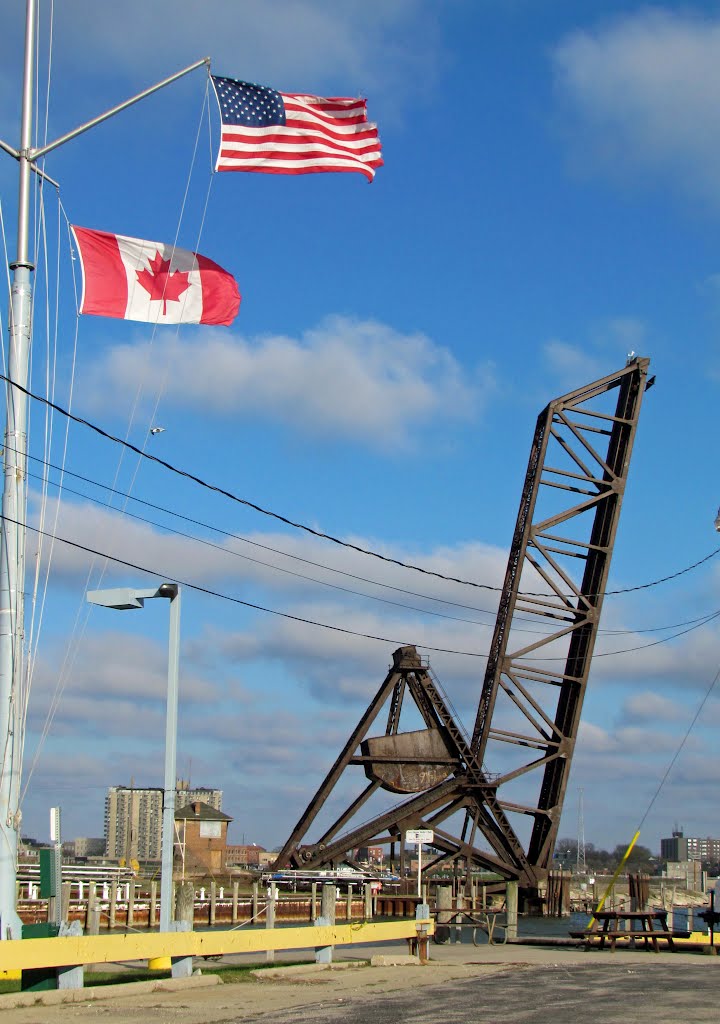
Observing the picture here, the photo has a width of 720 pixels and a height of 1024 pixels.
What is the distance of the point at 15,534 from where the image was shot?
15.0m

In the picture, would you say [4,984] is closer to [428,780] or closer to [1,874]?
[1,874]

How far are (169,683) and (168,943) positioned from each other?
11.5ft

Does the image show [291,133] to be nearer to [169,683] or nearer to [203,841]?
[169,683]

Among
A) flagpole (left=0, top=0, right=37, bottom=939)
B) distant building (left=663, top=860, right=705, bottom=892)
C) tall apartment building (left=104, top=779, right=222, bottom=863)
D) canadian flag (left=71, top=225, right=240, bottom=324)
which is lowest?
distant building (left=663, top=860, right=705, bottom=892)

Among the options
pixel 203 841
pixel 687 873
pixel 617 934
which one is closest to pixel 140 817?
pixel 687 873

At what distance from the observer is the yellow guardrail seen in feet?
39.6

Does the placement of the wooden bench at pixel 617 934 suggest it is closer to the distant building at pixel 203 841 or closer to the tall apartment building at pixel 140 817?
the distant building at pixel 203 841

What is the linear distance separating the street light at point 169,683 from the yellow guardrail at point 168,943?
0.72m

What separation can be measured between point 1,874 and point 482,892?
3258cm

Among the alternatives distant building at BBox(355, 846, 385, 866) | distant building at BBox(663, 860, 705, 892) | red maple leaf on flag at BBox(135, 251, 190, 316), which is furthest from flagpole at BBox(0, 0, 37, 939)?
distant building at BBox(663, 860, 705, 892)

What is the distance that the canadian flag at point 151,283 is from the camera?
54.9ft

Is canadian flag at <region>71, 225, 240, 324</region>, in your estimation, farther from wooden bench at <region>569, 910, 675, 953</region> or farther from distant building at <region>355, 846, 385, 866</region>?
distant building at <region>355, 846, 385, 866</region>

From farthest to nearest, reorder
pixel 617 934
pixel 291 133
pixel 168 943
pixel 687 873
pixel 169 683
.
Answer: pixel 687 873, pixel 617 934, pixel 291 133, pixel 169 683, pixel 168 943

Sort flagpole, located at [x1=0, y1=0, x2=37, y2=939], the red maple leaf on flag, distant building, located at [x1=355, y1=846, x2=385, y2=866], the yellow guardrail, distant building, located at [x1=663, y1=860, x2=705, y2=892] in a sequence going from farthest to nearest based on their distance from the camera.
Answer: distant building, located at [x1=663, y1=860, x2=705, y2=892], distant building, located at [x1=355, y1=846, x2=385, y2=866], the red maple leaf on flag, flagpole, located at [x1=0, y1=0, x2=37, y2=939], the yellow guardrail
